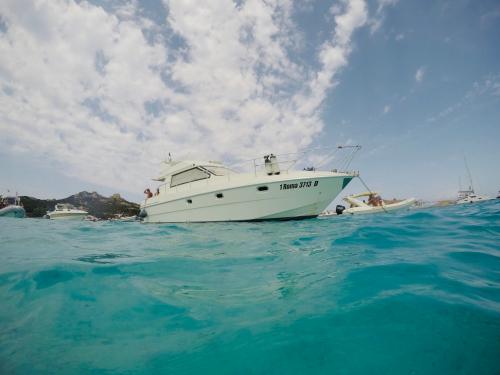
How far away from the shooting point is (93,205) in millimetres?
47406

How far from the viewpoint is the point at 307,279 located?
2.56 metres

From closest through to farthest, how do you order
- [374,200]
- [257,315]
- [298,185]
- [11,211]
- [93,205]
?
1. [257,315]
2. [298,185]
3. [374,200]
4. [11,211]
5. [93,205]

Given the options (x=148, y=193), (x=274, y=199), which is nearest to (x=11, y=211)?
(x=148, y=193)

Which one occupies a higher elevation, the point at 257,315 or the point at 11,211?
the point at 11,211

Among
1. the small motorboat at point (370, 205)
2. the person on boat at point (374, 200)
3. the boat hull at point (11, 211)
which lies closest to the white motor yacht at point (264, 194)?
the small motorboat at point (370, 205)

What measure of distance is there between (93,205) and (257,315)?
56.0 meters

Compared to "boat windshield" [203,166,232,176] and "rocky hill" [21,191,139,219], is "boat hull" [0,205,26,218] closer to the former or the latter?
"rocky hill" [21,191,139,219]

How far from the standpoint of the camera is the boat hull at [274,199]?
958 centimetres

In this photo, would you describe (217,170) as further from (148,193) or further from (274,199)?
(148,193)

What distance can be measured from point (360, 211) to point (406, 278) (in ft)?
47.7

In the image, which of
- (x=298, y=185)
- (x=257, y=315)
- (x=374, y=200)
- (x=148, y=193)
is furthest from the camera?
(x=374, y=200)

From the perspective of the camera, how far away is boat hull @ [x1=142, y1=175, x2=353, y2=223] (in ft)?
31.4

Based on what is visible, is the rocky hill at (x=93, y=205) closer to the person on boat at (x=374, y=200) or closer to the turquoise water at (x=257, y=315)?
the person on boat at (x=374, y=200)

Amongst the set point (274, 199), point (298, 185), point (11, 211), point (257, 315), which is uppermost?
point (298, 185)
